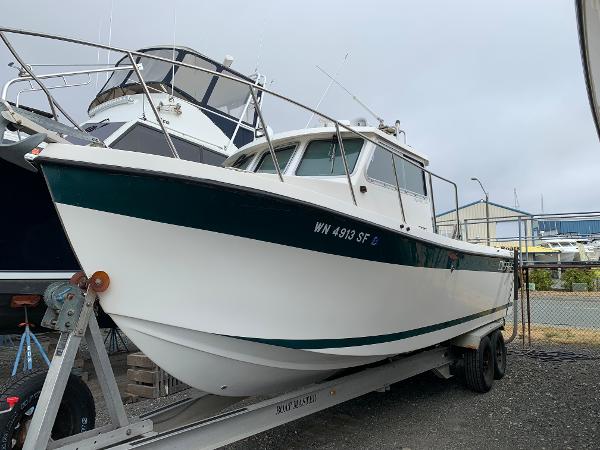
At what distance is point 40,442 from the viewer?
94.5 inches

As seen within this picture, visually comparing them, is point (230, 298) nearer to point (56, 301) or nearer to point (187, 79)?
point (56, 301)

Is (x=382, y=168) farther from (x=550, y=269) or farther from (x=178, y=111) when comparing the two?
(x=550, y=269)

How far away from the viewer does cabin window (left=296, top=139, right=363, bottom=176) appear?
14.3ft

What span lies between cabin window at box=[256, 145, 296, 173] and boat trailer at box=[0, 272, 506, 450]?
6.67 ft

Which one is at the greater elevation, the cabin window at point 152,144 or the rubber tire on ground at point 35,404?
the cabin window at point 152,144

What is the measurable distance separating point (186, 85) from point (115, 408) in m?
6.44

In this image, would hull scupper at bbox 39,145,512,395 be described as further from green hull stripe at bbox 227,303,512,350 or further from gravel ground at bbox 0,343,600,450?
gravel ground at bbox 0,343,600,450

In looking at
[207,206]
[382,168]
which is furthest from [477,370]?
[207,206]

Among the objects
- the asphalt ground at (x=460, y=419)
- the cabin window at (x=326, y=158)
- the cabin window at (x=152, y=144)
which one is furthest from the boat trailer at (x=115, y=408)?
the cabin window at (x=152, y=144)

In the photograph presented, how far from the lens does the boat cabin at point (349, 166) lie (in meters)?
4.19

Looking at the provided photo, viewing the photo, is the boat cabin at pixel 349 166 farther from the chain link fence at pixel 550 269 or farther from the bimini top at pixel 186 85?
the bimini top at pixel 186 85

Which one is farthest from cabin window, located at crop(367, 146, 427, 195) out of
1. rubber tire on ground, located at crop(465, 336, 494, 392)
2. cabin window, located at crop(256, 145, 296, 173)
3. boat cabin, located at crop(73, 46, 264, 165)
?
boat cabin, located at crop(73, 46, 264, 165)

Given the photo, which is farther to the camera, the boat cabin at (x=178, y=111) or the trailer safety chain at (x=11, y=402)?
the boat cabin at (x=178, y=111)

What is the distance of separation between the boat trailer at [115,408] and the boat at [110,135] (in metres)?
0.98
